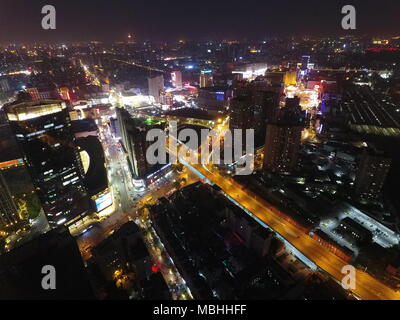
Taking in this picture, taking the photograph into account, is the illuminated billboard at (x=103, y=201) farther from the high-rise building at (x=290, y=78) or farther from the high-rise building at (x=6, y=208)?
the high-rise building at (x=290, y=78)

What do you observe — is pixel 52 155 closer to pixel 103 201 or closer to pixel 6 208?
pixel 103 201

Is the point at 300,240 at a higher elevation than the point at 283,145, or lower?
lower

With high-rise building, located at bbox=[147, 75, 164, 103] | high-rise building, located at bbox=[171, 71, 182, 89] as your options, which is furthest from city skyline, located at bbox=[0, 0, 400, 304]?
high-rise building, located at bbox=[171, 71, 182, 89]

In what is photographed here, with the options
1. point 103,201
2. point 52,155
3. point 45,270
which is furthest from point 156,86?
point 45,270

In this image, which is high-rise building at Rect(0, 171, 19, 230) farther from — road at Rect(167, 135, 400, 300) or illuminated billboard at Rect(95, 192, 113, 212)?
road at Rect(167, 135, 400, 300)

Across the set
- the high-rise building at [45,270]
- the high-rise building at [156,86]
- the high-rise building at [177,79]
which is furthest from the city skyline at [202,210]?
the high-rise building at [177,79]

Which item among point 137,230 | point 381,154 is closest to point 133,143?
point 137,230

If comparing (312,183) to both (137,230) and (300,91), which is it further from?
(300,91)
